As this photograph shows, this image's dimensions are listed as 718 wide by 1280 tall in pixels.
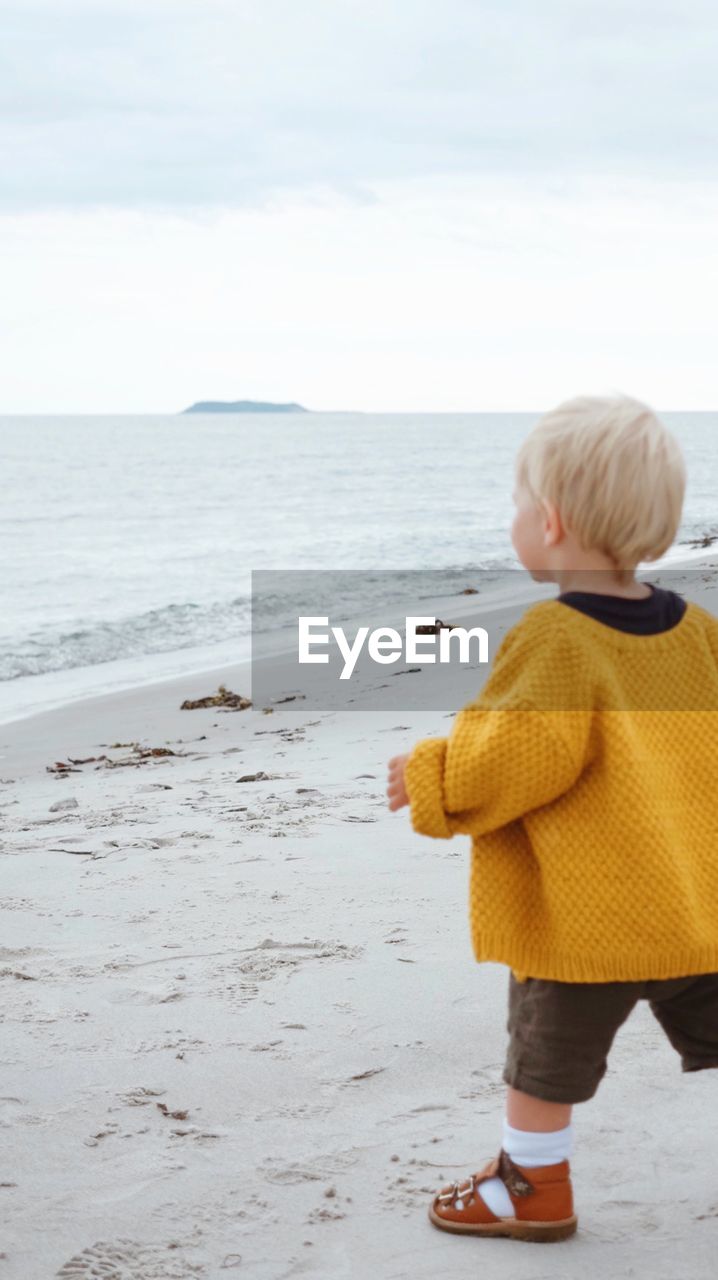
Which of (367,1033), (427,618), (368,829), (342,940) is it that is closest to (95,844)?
(368,829)

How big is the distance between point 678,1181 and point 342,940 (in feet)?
4.53

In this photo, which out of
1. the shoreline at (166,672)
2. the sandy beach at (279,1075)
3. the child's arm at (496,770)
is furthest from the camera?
the shoreline at (166,672)

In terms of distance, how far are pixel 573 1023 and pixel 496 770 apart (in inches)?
17.7

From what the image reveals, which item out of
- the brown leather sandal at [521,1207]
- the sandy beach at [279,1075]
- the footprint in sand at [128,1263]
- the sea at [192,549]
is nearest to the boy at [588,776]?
the brown leather sandal at [521,1207]

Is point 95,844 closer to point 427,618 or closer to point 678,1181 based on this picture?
point 678,1181

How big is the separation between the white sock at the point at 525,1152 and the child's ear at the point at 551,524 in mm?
991

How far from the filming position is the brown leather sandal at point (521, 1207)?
2.20m

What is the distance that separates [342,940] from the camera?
11.6 feet

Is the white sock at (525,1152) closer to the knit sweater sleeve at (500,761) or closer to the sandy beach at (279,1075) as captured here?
the sandy beach at (279,1075)

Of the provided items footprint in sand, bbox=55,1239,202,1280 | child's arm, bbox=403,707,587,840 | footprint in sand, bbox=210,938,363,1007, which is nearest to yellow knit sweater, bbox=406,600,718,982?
child's arm, bbox=403,707,587,840

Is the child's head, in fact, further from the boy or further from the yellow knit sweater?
the yellow knit sweater

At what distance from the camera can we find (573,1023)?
2090 millimetres

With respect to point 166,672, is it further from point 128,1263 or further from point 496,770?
point 496,770

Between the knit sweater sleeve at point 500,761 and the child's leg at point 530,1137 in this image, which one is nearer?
the knit sweater sleeve at point 500,761
